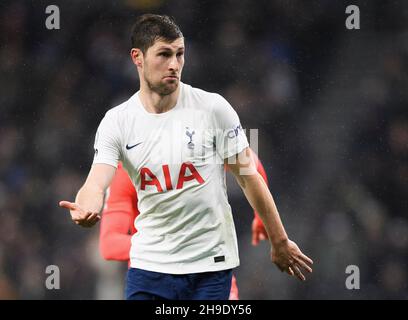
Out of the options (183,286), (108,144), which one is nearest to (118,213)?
(108,144)

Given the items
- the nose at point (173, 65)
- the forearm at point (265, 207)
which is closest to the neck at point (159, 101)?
the nose at point (173, 65)

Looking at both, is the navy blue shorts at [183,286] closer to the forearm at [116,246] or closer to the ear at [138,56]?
the forearm at [116,246]

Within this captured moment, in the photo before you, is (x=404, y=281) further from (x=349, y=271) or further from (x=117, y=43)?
(x=117, y=43)

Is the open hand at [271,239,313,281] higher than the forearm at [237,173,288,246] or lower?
lower

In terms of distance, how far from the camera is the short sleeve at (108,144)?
4.12 metres

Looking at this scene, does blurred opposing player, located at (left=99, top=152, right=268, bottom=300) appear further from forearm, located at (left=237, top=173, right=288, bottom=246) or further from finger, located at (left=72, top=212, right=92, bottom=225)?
finger, located at (left=72, top=212, right=92, bottom=225)

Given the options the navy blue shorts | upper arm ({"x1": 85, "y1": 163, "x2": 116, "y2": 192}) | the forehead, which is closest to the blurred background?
the navy blue shorts

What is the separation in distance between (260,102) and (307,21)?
4.02 ft

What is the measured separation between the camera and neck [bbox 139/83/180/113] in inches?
167

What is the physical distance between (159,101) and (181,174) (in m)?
0.41

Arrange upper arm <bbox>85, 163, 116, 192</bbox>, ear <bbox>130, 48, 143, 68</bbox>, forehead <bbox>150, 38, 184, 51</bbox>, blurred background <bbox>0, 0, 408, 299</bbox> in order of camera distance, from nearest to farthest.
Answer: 1. upper arm <bbox>85, 163, 116, 192</bbox>
2. forehead <bbox>150, 38, 184, 51</bbox>
3. ear <bbox>130, 48, 143, 68</bbox>
4. blurred background <bbox>0, 0, 408, 299</bbox>

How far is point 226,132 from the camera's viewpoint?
414cm

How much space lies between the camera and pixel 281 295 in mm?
7879

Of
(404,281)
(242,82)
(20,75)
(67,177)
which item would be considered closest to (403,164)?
(404,281)
